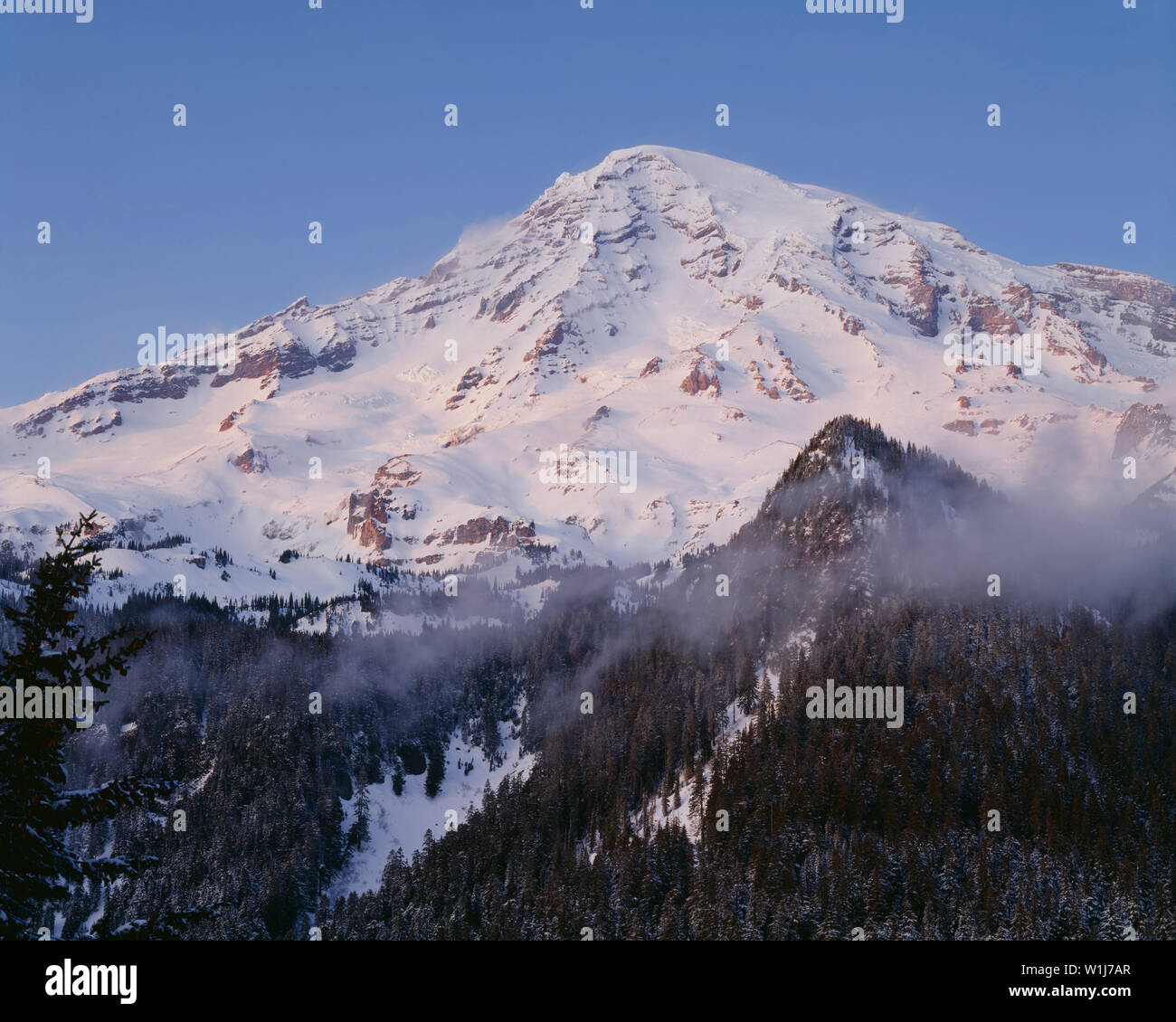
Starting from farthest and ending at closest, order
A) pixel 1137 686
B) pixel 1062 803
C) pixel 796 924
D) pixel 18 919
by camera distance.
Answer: pixel 1137 686 < pixel 1062 803 < pixel 796 924 < pixel 18 919

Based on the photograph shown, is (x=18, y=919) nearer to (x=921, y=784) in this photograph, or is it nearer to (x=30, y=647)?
(x=30, y=647)

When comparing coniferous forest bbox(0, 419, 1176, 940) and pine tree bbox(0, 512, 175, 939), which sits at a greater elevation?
pine tree bbox(0, 512, 175, 939)

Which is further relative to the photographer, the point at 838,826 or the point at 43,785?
the point at 838,826

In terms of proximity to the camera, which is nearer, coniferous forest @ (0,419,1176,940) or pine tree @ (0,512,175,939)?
pine tree @ (0,512,175,939)

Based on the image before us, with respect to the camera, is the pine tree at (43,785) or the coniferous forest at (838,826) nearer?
the pine tree at (43,785)

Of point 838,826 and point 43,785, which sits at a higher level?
point 43,785

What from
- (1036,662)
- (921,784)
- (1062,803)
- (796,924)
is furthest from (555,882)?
(1036,662)

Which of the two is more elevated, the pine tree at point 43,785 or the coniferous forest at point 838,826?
the pine tree at point 43,785
